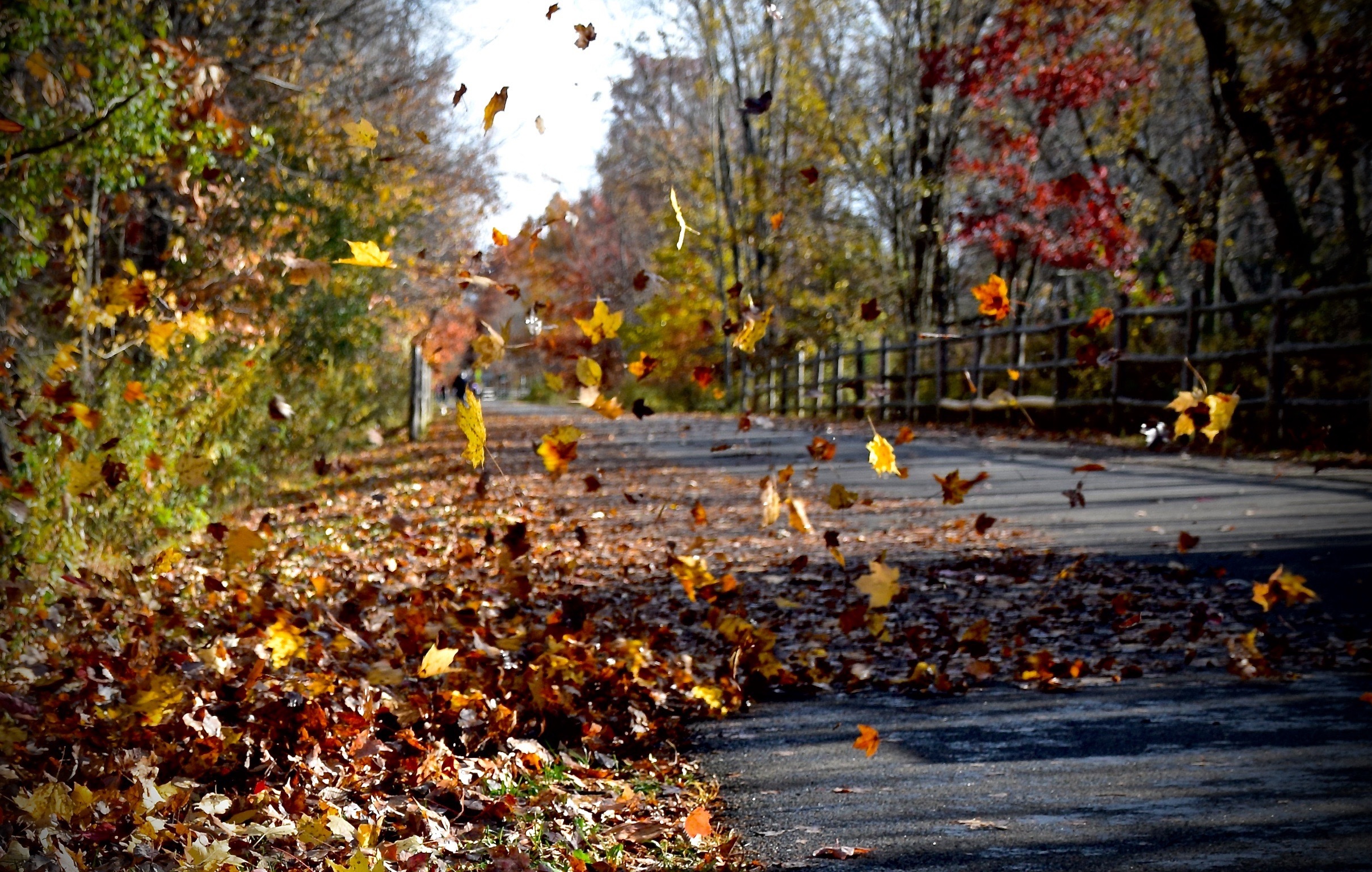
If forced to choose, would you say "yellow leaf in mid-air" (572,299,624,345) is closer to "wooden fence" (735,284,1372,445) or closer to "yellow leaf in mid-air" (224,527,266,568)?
"yellow leaf in mid-air" (224,527,266,568)

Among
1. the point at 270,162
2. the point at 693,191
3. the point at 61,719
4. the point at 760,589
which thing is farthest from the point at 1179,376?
the point at 693,191

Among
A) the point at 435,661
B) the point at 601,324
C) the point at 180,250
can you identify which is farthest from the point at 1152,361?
the point at 435,661

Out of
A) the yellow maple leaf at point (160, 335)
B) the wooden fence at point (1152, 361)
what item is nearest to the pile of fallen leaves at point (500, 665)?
the wooden fence at point (1152, 361)

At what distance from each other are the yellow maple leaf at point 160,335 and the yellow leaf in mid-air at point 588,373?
420 centimetres

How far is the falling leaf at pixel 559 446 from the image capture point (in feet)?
13.7

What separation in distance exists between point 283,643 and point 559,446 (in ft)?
4.45

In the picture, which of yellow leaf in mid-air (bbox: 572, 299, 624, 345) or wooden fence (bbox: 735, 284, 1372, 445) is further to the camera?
wooden fence (bbox: 735, 284, 1372, 445)

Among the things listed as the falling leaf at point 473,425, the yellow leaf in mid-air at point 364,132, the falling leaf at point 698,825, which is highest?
the yellow leaf in mid-air at point 364,132

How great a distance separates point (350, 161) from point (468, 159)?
16.9ft

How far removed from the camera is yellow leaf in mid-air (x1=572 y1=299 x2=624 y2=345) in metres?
3.86

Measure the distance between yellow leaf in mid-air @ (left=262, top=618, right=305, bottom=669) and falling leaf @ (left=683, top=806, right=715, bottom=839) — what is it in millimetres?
1907

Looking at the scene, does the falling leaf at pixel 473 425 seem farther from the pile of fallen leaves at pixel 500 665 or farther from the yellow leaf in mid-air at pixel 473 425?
the pile of fallen leaves at pixel 500 665

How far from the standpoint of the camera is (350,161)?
1295 cm

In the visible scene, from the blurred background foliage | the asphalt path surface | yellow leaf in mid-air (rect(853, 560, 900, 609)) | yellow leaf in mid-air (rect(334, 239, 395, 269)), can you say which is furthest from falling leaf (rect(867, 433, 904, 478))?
the blurred background foliage
